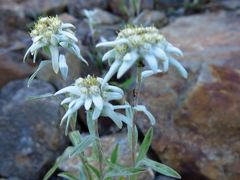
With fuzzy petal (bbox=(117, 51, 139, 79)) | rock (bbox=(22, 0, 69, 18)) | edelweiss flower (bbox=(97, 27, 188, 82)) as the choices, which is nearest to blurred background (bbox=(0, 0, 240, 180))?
rock (bbox=(22, 0, 69, 18))

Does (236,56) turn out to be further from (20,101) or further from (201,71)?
(20,101)

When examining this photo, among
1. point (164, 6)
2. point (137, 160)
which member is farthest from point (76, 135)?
point (164, 6)

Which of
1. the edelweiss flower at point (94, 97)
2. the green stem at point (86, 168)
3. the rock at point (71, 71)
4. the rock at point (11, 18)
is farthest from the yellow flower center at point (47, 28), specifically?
the rock at point (11, 18)

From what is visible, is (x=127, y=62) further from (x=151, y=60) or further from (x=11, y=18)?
(x=11, y=18)

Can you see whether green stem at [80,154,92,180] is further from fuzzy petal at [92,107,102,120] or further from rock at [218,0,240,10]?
rock at [218,0,240,10]

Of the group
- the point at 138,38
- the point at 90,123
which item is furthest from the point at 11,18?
the point at 138,38

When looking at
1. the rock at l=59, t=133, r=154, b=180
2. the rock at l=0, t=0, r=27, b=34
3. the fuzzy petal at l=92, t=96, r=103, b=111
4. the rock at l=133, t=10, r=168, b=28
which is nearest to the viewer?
the fuzzy petal at l=92, t=96, r=103, b=111
